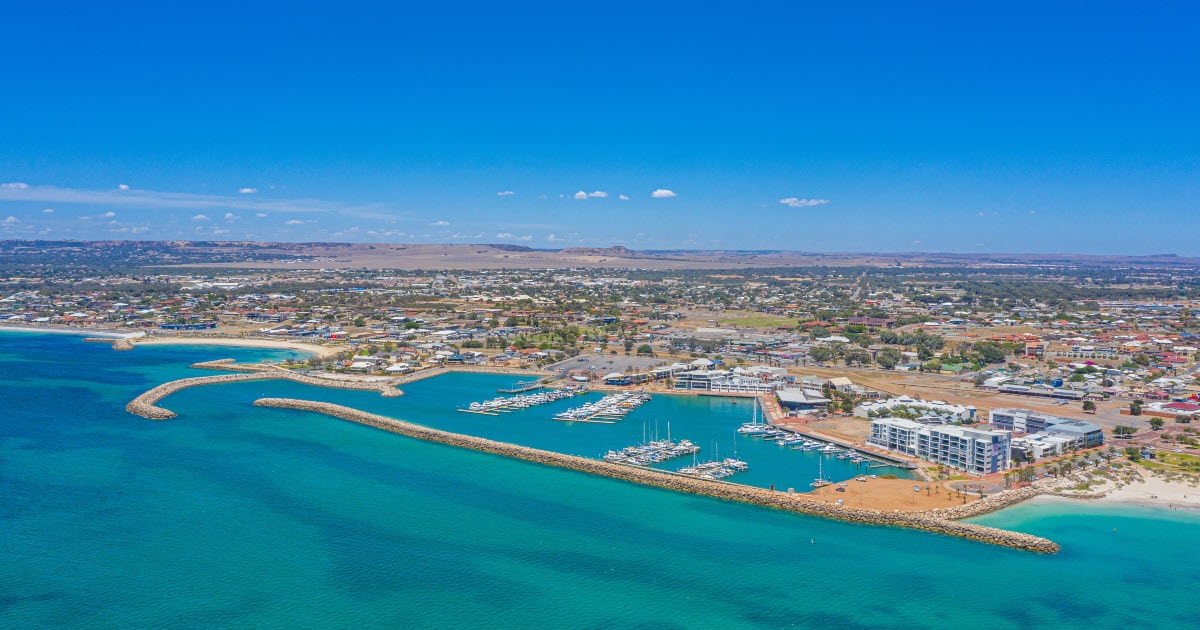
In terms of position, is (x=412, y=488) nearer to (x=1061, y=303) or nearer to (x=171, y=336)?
(x=171, y=336)

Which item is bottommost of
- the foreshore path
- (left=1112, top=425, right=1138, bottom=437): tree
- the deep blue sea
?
the deep blue sea

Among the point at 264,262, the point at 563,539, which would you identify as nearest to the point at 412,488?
the point at 563,539

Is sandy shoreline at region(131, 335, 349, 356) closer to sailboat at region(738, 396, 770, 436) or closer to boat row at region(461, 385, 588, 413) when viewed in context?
boat row at region(461, 385, 588, 413)

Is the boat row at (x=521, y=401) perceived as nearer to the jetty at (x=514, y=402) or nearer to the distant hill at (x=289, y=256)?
the jetty at (x=514, y=402)

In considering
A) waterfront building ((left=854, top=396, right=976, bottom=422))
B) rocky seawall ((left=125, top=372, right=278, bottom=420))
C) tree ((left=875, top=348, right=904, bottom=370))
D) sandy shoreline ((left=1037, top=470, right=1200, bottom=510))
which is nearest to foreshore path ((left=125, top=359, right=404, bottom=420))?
rocky seawall ((left=125, top=372, right=278, bottom=420))

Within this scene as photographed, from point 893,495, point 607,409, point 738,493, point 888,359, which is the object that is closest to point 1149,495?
point 893,495

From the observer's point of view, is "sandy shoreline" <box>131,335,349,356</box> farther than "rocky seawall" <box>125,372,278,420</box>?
Yes
